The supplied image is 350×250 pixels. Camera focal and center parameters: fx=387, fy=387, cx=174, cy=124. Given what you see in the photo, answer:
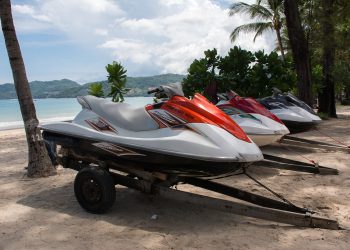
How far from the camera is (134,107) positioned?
14.9ft

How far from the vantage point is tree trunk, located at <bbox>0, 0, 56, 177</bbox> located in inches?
235

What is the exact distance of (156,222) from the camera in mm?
3988

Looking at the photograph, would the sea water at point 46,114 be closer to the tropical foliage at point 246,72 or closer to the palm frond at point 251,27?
the tropical foliage at point 246,72

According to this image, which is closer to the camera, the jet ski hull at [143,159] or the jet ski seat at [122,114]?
the jet ski hull at [143,159]

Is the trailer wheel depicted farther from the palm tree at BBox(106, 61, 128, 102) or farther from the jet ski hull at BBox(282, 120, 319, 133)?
the palm tree at BBox(106, 61, 128, 102)

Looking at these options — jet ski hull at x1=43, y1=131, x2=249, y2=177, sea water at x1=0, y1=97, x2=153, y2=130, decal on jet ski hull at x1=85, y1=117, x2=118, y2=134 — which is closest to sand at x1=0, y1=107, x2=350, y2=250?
jet ski hull at x1=43, y1=131, x2=249, y2=177

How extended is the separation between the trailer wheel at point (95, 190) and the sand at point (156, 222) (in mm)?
110

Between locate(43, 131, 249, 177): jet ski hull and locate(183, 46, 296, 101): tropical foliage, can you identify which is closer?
locate(43, 131, 249, 177): jet ski hull

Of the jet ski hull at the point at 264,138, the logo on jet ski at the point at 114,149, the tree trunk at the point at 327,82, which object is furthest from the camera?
the tree trunk at the point at 327,82

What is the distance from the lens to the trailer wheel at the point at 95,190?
409cm

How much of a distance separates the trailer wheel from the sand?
110mm

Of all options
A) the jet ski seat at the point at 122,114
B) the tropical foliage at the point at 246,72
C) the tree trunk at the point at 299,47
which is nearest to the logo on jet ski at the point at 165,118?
the jet ski seat at the point at 122,114

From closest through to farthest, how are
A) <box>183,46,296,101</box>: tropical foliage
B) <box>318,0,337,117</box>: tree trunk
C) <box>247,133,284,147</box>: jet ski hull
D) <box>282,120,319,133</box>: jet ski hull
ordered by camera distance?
1. <box>247,133,284,147</box>: jet ski hull
2. <box>282,120,319,133</box>: jet ski hull
3. <box>183,46,296,101</box>: tropical foliage
4. <box>318,0,337,117</box>: tree trunk

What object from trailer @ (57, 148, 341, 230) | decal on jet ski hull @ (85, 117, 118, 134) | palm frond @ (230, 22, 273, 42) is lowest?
trailer @ (57, 148, 341, 230)
